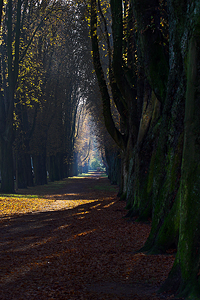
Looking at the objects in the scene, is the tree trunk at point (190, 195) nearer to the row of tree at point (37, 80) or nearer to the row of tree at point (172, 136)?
the row of tree at point (172, 136)

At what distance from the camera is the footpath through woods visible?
14.8 feet

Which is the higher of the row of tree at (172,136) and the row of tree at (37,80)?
the row of tree at (37,80)

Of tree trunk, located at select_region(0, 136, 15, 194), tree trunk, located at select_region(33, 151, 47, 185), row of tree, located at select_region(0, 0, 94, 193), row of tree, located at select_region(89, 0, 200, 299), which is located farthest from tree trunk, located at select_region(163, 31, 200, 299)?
tree trunk, located at select_region(33, 151, 47, 185)

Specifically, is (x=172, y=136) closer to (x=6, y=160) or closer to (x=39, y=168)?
(x=6, y=160)

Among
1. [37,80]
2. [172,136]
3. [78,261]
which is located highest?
[37,80]

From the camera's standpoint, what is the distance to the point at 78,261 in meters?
6.33

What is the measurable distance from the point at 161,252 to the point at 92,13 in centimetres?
993

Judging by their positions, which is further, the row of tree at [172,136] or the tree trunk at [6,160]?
the tree trunk at [6,160]

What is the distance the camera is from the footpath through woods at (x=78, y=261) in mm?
4496

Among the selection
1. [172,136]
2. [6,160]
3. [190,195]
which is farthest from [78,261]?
[6,160]

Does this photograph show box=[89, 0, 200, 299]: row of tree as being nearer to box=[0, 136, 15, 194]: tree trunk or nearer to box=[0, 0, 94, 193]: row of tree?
box=[0, 0, 94, 193]: row of tree

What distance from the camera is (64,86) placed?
36438mm

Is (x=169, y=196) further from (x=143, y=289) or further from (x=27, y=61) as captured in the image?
(x=27, y=61)

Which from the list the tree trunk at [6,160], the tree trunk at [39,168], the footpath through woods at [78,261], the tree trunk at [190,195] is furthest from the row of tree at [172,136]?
the tree trunk at [39,168]
